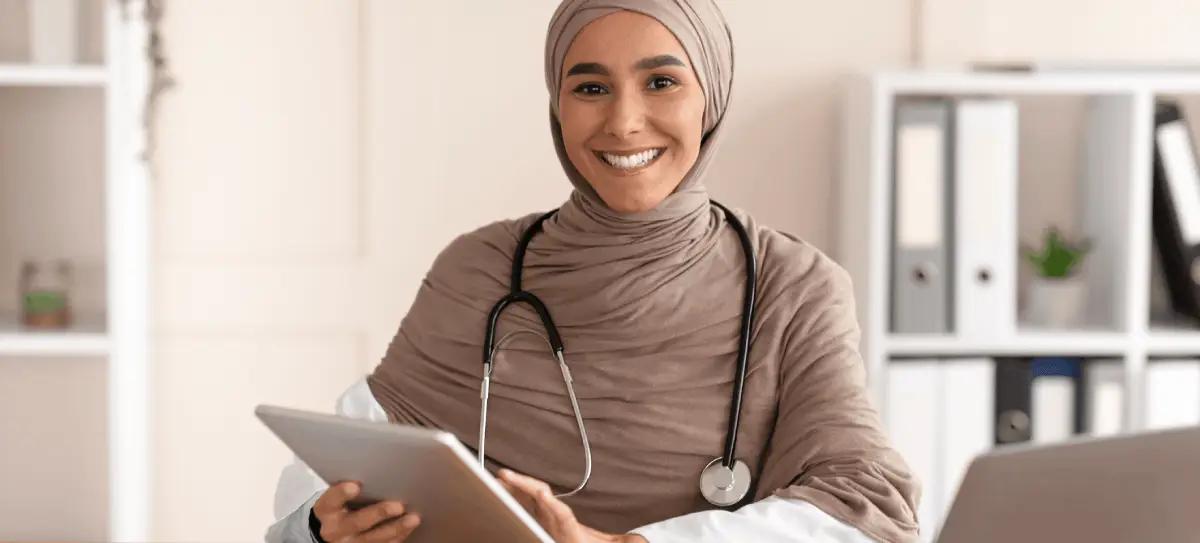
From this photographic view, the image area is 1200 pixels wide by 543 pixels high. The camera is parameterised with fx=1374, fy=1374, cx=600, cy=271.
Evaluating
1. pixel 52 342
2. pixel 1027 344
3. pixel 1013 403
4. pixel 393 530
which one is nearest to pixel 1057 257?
pixel 1027 344

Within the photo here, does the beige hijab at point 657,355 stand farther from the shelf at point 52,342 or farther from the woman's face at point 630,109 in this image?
the shelf at point 52,342

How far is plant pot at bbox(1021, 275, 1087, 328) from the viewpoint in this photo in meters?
2.69

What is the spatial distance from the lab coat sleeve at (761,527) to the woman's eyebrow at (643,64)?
48cm

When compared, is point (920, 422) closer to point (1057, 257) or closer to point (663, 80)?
point (1057, 257)

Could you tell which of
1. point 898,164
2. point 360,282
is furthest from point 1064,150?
point 360,282

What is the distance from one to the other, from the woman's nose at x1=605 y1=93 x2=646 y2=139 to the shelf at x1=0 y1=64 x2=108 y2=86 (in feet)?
4.56

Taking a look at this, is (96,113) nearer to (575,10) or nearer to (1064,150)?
(575,10)

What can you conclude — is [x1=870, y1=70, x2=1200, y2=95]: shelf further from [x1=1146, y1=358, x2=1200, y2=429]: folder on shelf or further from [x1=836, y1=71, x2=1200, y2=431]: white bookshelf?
[x1=1146, y1=358, x2=1200, y2=429]: folder on shelf

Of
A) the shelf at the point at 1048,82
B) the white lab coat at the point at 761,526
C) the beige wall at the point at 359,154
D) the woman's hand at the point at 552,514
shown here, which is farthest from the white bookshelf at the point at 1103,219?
the woman's hand at the point at 552,514

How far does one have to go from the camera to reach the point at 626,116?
1480 mm

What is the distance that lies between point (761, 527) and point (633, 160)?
424mm

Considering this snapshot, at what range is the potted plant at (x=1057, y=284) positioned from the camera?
2.68m

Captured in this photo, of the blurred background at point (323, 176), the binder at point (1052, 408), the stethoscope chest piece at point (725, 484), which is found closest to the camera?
the stethoscope chest piece at point (725, 484)

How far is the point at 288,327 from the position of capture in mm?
2783
